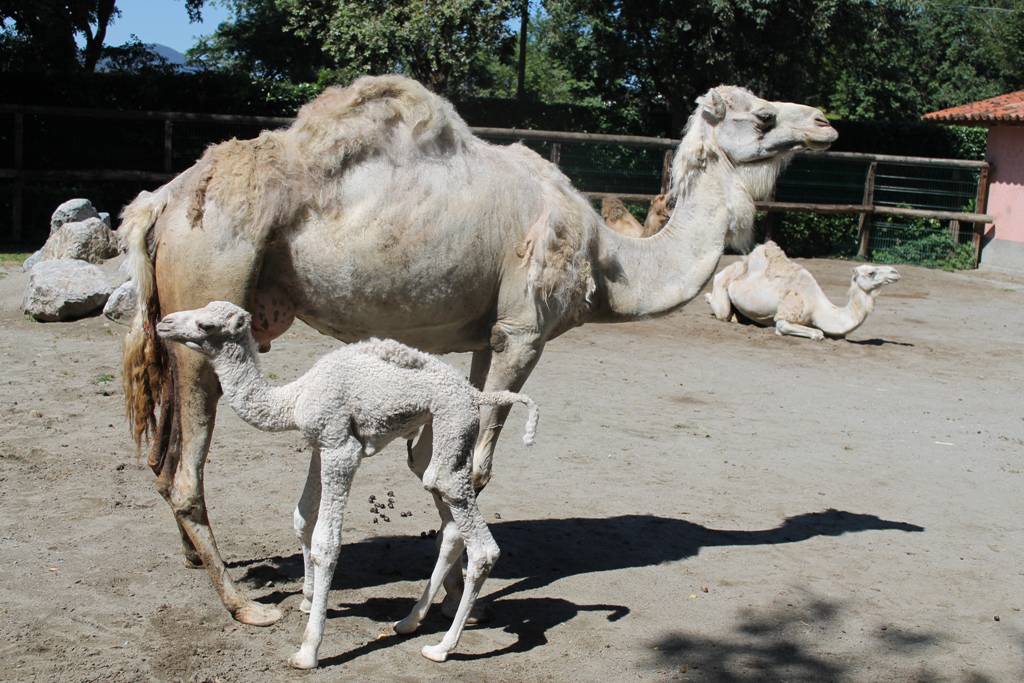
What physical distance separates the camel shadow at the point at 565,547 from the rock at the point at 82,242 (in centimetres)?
856

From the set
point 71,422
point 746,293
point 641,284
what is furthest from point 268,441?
point 746,293

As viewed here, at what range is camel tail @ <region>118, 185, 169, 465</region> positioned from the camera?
478cm

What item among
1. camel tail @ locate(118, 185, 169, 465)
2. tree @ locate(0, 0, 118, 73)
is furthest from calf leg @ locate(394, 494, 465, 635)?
tree @ locate(0, 0, 118, 73)

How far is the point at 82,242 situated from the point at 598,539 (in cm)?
920

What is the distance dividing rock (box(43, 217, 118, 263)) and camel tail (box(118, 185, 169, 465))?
8486 mm

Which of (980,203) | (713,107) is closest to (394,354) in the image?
(713,107)

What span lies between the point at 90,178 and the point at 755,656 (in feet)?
48.7

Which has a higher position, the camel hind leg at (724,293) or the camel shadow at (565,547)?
the camel hind leg at (724,293)

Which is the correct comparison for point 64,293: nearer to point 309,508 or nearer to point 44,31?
point 309,508

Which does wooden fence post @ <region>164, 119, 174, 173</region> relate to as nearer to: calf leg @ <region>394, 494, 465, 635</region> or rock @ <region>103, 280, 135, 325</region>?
rock @ <region>103, 280, 135, 325</region>

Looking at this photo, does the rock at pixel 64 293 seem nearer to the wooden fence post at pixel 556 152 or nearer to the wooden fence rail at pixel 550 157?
the wooden fence rail at pixel 550 157

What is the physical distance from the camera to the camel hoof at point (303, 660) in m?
4.15

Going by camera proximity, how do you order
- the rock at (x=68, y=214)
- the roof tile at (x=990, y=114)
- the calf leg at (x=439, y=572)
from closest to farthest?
the calf leg at (x=439, y=572)
the rock at (x=68, y=214)
the roof tile at (x=990, y=114)

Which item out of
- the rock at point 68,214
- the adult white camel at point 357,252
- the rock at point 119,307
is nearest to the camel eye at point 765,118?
the adult white camel at point 357,252
